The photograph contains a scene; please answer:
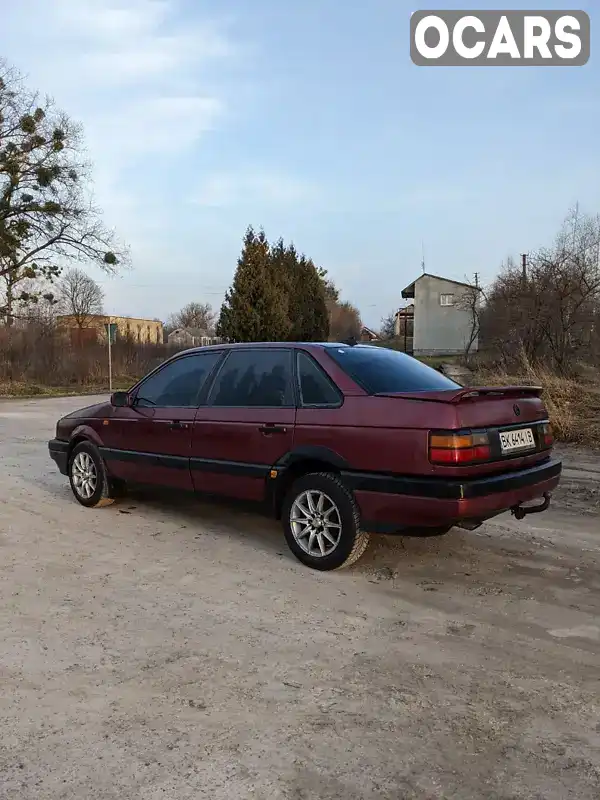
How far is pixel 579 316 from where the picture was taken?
17.9m

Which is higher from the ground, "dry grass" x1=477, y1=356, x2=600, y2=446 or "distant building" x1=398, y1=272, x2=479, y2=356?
"distant building" x1=398, y1=272, x2=479, y2=356

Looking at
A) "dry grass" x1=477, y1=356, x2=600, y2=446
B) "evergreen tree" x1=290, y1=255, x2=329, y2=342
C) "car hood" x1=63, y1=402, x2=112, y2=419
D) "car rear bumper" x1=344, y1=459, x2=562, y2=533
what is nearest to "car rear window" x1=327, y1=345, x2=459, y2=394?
"car rear bumper" x1=344, y1=459, x2=562, y2=533

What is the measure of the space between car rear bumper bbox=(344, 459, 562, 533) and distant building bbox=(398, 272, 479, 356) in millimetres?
48430

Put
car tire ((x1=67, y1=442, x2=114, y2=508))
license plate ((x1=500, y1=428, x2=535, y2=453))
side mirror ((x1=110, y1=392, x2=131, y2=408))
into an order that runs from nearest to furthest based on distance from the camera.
A: license plate ((x1=500, y1=428, x2=535, y2=453)) → side mirror ((x1=110, y1=392, x2=131, y2=408)) → car tire ((x1=67, y1=442, x2=114, y2=508))

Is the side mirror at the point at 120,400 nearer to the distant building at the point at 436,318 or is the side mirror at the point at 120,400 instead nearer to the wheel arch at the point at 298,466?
the wheel arch at the point at 298,466

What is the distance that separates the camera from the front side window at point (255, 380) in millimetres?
5062

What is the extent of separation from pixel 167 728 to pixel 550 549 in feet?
11.5

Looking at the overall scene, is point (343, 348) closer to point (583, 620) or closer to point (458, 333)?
point (583, 620)

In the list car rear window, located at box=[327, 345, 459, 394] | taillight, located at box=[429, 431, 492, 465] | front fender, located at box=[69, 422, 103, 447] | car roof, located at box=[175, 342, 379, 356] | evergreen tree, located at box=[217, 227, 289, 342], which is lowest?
front fender, located at box=[69, 422, 103, 447]

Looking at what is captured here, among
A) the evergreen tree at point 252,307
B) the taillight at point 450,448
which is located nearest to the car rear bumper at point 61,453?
the taillight at point 450,448

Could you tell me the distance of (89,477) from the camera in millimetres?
6617

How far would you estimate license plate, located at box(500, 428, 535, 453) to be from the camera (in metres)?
4.39

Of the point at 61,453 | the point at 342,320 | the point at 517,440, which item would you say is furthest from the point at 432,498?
the point at 342,320

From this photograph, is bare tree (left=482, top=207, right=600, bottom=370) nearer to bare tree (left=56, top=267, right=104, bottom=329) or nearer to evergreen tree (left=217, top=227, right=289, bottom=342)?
evergreen tree (left=217, top=227, right=289, bottom=342)
